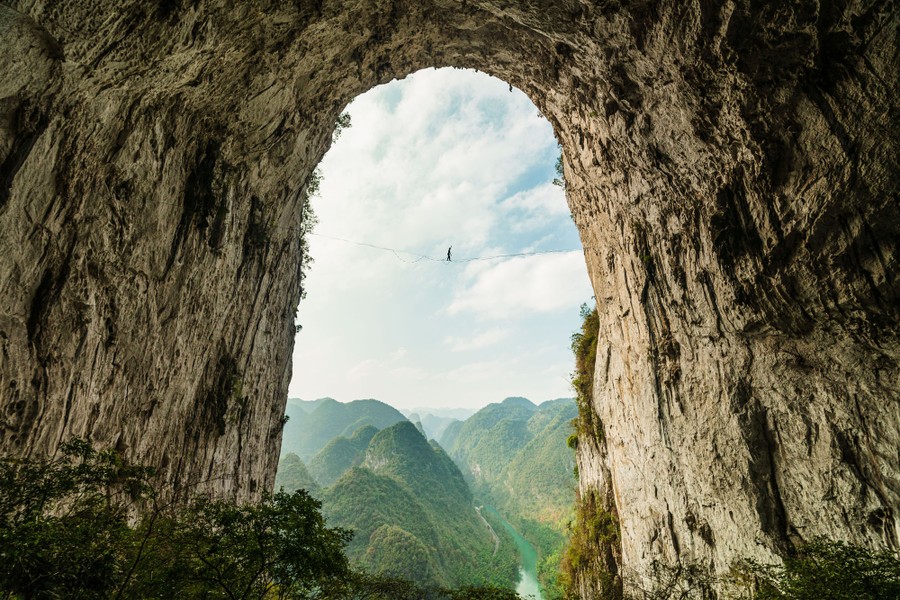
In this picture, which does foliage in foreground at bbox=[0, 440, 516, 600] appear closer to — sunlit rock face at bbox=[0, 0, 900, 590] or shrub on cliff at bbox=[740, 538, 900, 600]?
sunlit rock face at bbox=[0, 0, 900, 590]

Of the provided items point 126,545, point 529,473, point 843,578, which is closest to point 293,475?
point 529,473

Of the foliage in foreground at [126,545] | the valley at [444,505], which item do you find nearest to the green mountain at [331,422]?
the valley at [444,505]

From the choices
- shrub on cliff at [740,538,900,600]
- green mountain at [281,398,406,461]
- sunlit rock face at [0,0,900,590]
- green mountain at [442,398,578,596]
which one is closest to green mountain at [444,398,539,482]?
green mountain at [442,398,578,596]

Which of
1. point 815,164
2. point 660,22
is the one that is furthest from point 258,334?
point 815,164

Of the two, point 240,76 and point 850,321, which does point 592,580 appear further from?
point 240,76

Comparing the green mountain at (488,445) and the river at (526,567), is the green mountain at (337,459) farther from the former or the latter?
the green mountain at (488,445)

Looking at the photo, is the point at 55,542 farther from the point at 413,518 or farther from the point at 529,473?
the point at 529,473
